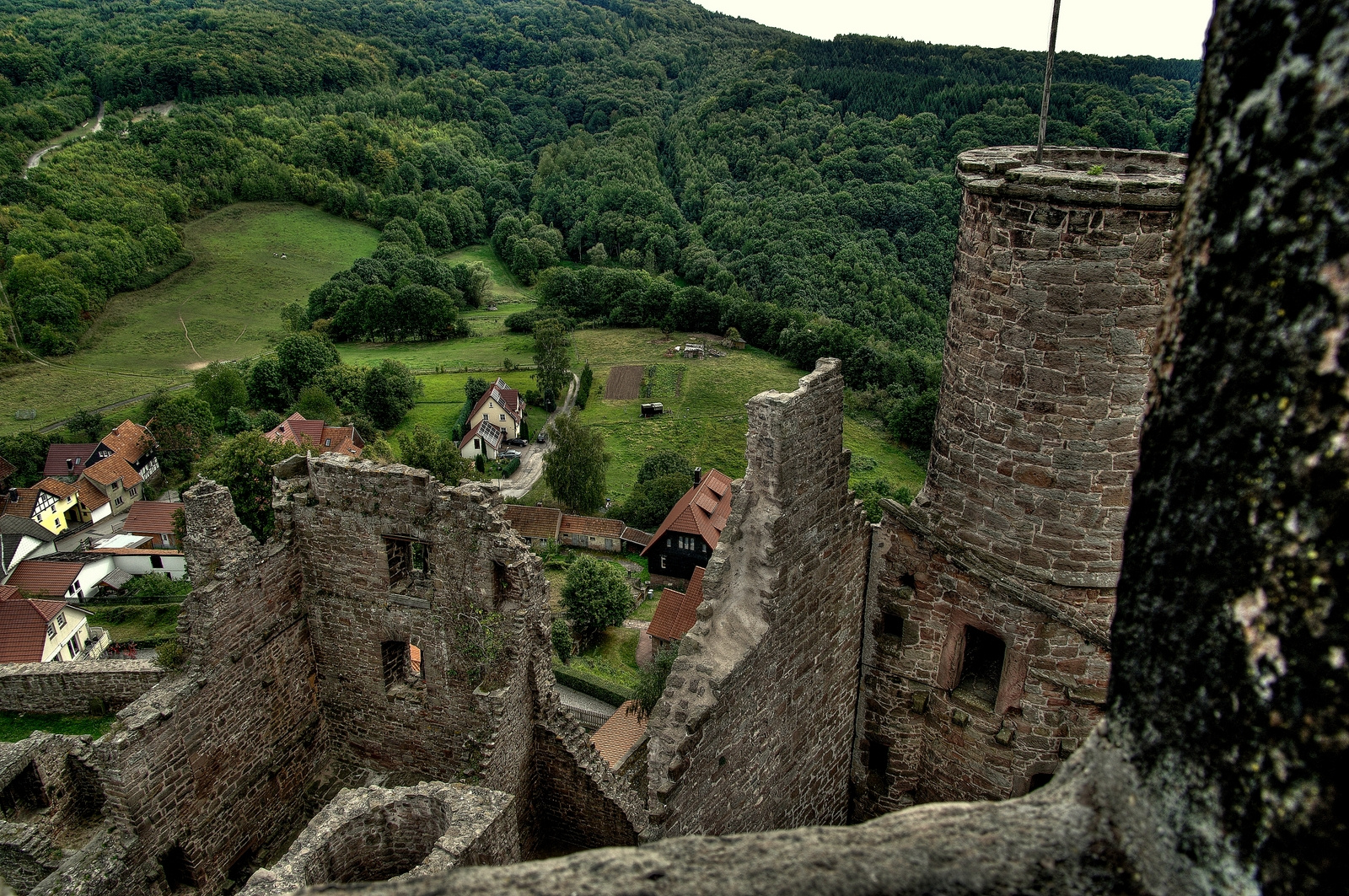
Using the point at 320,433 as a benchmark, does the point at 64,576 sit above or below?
below

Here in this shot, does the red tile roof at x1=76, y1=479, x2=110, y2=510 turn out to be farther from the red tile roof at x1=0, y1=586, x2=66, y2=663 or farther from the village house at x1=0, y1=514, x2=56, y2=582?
the red tile roof at x1=0, y1=586, x2=66, y2=663

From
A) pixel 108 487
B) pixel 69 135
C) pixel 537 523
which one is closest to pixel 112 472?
pixel 108 487

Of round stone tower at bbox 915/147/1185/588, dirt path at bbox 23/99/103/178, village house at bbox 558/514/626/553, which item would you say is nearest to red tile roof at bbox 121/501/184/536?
village house at bbox 558/514/626/553

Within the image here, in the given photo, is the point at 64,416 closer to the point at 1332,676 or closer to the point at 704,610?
the point at 704,610

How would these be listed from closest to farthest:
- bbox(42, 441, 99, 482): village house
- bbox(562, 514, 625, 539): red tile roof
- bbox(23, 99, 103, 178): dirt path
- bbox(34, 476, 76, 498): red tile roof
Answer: bbox(34, 476, 76, 498): red tile roof → bbox(562, 514, 625, 539): red tile roof → bbox(42, 441, 99, 482): village house → bbox(23, 99, 103, 178): dirt path

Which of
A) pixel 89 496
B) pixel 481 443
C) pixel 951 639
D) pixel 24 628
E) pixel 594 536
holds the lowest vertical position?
pixel 594 536

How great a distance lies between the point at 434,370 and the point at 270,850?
76617 millimetres

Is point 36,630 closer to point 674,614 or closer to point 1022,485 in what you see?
point 674,614

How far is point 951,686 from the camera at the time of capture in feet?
35.1

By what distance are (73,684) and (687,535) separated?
32.9 m

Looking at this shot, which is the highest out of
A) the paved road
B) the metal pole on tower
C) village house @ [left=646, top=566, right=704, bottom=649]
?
the metal pole on tower

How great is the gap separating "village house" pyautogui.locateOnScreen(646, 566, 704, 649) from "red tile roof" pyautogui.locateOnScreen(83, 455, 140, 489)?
41137mm

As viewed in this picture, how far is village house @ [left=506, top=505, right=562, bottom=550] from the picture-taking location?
2251 inches

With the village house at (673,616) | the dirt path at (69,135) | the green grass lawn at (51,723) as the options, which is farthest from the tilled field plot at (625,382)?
the dirt path at (69,135)
